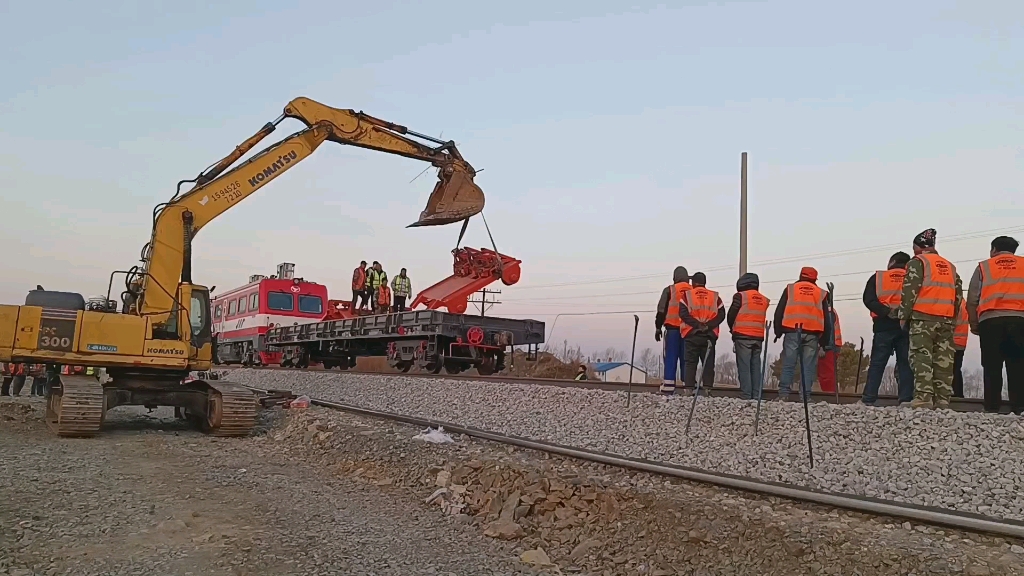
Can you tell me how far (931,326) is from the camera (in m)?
6.64

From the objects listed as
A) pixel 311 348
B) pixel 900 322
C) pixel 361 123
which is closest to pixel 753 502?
pixel 900 322

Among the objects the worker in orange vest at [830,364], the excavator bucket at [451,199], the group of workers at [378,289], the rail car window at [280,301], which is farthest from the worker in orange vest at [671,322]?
the rail car window at [280,301]

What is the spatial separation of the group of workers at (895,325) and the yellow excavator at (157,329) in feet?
19.0

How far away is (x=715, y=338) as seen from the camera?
29.0 ft

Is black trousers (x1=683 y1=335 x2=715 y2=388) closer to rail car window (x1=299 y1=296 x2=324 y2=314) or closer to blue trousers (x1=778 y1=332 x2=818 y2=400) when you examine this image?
blue trousers (x1=778 y1=332 x2=818 y2=400)

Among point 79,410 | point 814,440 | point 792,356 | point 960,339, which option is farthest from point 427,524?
point 960,339

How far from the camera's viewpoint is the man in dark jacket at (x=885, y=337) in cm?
738

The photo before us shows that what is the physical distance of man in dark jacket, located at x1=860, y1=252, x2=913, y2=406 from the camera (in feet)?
24.2

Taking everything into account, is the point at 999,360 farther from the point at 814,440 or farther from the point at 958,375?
the point at 814,440

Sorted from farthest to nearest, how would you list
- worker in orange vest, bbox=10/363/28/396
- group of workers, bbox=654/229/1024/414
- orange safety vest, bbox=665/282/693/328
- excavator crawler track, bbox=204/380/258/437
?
worker in orange vest, bbox=10/363/28/396, excavator crawler track, bbox=204/380/258/437, orange safety vest, bbox=665/282/693/328, group of workers, bbox=654/229/1024/414

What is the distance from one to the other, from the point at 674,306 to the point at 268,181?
6.39 metres

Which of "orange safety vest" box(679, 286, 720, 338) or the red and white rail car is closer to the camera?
"orange safety vest" box(679, 286, 720, 338)

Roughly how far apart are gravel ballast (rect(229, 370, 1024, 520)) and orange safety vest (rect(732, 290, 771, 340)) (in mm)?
1345

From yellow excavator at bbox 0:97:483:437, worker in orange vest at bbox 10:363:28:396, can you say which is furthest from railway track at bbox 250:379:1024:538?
worker in orange vest at bbox 10:363:28:396
